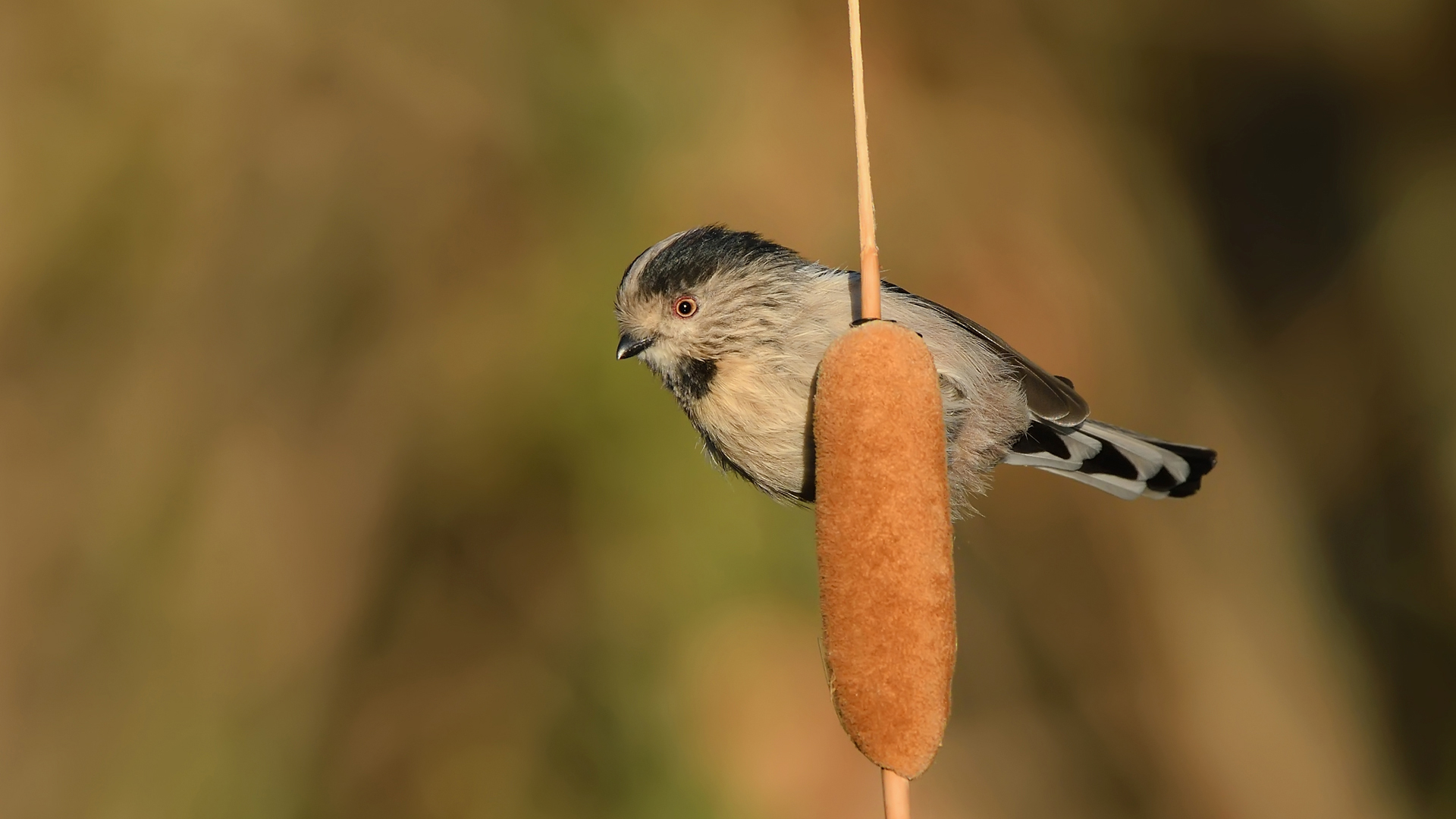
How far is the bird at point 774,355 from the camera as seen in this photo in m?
2.74

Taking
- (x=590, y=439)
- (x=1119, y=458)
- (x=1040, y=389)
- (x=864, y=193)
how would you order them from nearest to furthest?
(x=864, y=193) < (x=1040, y=389) < (x=1119, y=458) < (x=590, y=439)

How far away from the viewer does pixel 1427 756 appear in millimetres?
4723

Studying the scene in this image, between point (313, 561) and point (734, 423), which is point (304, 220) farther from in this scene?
point (734, 423)

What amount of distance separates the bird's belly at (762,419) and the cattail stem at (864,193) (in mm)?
788

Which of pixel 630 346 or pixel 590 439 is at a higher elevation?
pixel 630 346

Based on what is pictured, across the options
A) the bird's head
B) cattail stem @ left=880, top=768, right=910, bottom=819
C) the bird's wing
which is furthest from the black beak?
cattail stem @ left=880, top=768, right=910, bottom=819

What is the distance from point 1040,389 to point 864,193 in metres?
1.43

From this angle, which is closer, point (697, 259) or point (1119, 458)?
point (697, 259)

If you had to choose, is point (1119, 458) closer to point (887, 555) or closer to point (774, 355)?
point (774, 355)

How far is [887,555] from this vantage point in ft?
5.01

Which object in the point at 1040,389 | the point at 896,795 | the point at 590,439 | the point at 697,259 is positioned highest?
the point at 1040,389

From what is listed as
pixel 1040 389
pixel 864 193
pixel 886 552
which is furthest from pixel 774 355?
pixel 886 552

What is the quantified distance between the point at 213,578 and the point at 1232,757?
150 inches

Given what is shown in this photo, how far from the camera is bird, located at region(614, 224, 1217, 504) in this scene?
2736 mm
